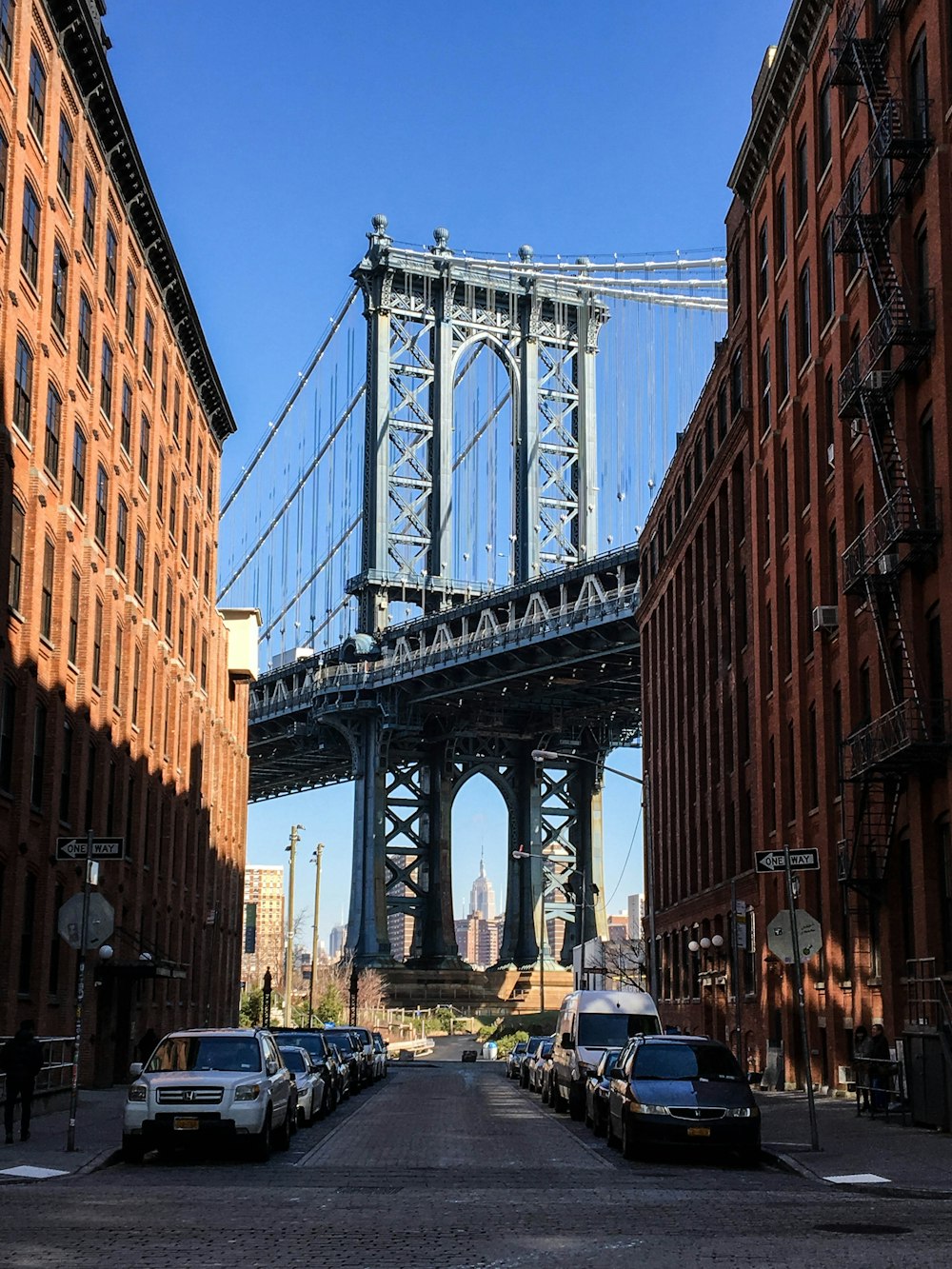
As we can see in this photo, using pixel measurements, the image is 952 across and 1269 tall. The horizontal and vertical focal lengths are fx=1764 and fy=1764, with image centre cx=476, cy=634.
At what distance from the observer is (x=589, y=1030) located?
3109 cm

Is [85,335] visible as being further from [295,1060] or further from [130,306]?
[295,1060]

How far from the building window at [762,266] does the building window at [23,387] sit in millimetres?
19888

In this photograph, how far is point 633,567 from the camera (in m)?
81.8

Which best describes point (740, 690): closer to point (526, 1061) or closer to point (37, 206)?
point (526, 1061)

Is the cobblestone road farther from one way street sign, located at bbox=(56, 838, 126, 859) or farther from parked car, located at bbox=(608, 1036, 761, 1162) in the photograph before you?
one way street sign, located at bbox=(56, 838, 126, 859)

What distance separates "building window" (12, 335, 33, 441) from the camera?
32719 millimetres

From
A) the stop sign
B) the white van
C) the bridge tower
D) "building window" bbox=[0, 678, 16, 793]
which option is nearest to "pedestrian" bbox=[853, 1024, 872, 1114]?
the white van

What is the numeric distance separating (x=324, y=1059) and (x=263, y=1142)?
12.5 meters

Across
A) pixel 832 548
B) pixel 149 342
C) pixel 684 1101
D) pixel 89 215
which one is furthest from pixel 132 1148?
pixel 149 342

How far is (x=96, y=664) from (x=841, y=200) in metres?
19.1

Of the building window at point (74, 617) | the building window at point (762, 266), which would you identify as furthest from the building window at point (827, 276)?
the building window at point (74, 617)

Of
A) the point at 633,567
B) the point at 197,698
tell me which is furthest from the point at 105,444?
the point at 633,567

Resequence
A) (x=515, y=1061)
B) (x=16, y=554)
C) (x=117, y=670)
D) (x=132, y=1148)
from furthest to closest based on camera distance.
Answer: (x=515, y=1061) → (x=117, y=670) → (x=16, y=554) → (x=132, y=1148)

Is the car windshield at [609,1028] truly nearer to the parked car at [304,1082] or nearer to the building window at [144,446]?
the parked car at [304,1082]
